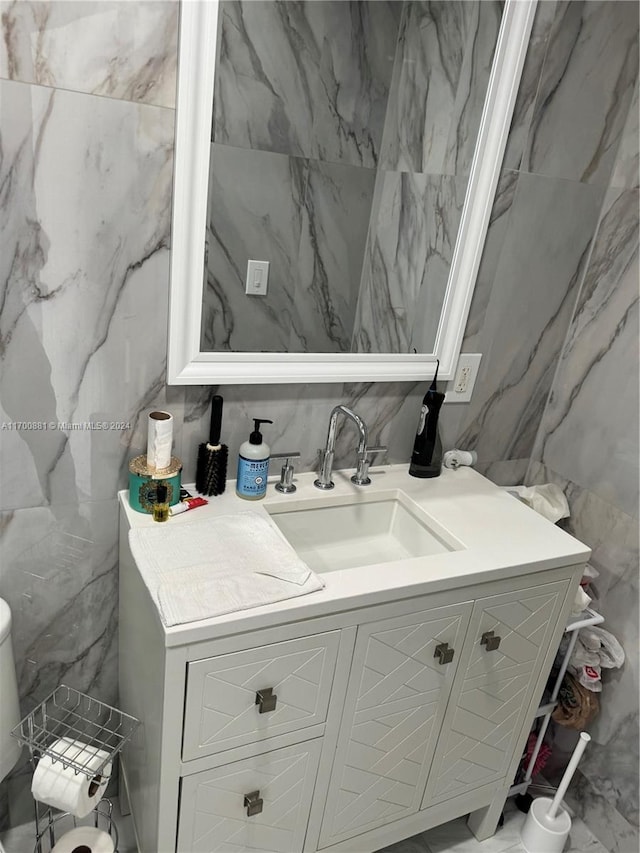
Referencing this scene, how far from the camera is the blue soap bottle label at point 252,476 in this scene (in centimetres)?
137

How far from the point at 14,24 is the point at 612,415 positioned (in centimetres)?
154

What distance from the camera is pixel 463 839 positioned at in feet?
5.60

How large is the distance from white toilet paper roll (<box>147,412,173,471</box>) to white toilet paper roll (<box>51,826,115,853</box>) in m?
0.81

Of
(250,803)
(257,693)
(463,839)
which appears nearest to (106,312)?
(257,693)

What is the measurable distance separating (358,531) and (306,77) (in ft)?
3.35

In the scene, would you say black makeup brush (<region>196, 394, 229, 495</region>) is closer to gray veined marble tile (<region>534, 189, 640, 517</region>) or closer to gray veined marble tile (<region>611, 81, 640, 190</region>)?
gray veined marble tile (<region>534, 189, 640, 517</region>)

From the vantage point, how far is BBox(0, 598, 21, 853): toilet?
124 cm

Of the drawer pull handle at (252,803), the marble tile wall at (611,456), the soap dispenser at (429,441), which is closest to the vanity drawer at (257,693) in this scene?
the drawer pull handle at (252,803)

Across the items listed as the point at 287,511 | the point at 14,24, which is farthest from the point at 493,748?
the point at 14,24

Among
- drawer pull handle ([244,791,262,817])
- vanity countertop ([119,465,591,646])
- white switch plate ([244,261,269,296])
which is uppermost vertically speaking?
white switch plate ([244,261,269,296])

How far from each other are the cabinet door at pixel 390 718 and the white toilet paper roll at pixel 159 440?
52cm

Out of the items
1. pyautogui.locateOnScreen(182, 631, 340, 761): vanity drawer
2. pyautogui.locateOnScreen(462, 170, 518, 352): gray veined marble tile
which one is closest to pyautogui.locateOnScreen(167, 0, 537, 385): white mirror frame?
pyautogui.locateOnScreen(462, 170, 518, 352): gray veined marble tile

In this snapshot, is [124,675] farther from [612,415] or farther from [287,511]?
[612,415]

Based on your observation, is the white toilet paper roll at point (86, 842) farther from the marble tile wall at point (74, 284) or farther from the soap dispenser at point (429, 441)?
the soap dispenser at point (429, 441)
